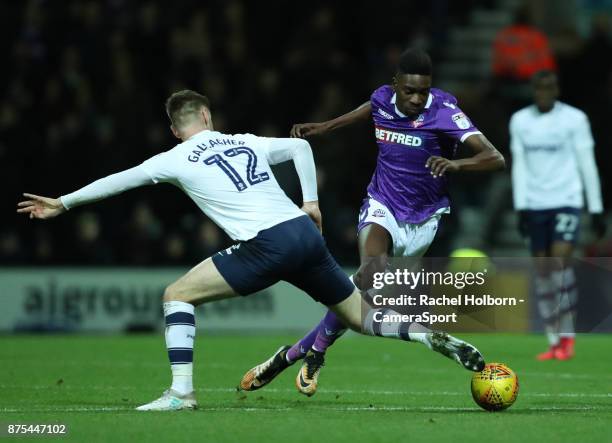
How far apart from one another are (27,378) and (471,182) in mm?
9710

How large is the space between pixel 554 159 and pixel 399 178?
3.65m

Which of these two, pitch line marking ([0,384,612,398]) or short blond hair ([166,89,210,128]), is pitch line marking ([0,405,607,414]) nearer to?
pitch line marking ([0,384,612,398])

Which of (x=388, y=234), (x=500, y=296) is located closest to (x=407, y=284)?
(x=388, y=234)

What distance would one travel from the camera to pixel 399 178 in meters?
10.4

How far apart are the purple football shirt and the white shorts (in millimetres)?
48

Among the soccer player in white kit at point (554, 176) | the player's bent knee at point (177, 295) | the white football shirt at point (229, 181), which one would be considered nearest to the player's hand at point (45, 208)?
the white football shirt at point (229, 181)

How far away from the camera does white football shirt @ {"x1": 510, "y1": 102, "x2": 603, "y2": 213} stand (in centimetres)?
1353

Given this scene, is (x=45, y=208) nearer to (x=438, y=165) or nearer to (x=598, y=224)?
(x=438, y=165)

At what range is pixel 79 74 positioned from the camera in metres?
19.4

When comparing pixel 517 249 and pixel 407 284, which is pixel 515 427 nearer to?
pixel 407 284

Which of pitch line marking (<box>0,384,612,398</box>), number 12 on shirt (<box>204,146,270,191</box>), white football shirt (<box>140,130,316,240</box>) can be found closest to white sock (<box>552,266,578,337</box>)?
pitch line marking (<box>0,384,612,398</box>)

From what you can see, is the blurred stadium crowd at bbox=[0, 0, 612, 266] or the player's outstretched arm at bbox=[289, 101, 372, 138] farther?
the blurred stadium crowd at bbox=[0, 0, 612, 266]

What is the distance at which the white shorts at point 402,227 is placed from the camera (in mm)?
10445

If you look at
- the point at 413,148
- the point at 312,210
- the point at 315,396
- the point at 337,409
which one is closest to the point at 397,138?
the point at 413,148
